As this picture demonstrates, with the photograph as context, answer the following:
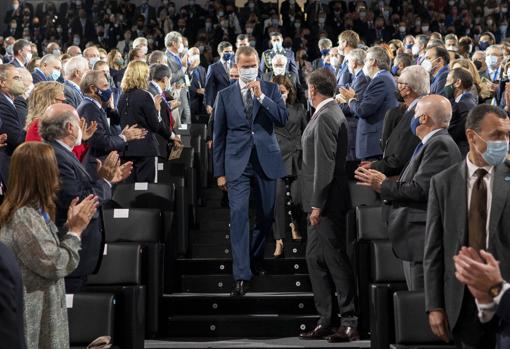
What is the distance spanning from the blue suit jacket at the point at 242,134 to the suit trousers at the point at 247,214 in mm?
65

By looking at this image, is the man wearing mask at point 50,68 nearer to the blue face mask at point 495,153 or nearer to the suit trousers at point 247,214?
the suit trousers at point 247,214

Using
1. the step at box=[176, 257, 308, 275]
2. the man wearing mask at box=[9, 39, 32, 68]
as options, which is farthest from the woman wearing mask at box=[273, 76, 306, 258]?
the man wearing mask at box=[9, 39, 32, 68]

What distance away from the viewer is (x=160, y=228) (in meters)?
7.93

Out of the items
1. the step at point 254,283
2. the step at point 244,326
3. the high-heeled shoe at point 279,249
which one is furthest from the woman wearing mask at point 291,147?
the step at point 244,326

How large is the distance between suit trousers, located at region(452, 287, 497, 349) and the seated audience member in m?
1.76

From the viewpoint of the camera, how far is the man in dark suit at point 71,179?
5.96 metres

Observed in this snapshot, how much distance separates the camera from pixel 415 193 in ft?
19.5

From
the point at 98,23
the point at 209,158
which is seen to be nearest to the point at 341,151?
the point at 209,158

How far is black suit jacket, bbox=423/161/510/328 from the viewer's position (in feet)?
15.6

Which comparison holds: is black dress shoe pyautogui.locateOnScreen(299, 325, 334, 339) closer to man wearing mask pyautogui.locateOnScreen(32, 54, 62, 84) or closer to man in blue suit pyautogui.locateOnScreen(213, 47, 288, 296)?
man in blue suit pyautogui.locateOnScreen(213, 47, 288, 296)

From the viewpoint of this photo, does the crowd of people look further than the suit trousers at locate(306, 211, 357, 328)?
No

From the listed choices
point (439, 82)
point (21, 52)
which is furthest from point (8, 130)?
point (21, 52)

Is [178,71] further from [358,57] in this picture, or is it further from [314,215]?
[314,215]

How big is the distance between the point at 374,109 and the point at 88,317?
435cm
